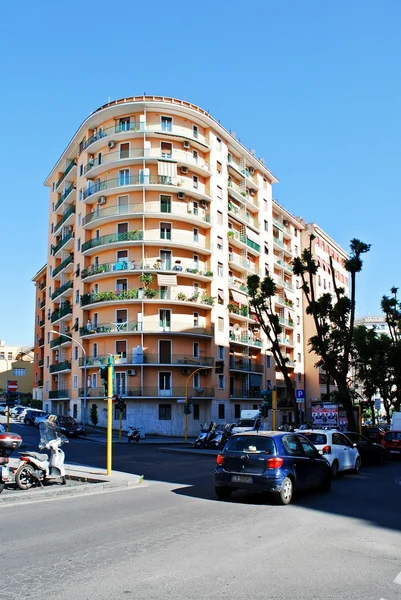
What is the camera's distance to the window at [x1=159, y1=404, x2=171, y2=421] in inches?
1788

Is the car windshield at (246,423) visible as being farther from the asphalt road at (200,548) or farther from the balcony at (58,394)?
the balcony at (58,394)

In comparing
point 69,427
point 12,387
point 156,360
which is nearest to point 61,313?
point 156,360

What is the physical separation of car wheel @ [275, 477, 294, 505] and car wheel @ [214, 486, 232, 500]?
3.91 ft

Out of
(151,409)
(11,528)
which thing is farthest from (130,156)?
(11,528)

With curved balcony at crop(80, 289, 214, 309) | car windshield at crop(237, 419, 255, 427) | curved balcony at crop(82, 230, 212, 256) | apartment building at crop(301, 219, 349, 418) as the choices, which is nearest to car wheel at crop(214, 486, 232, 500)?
car windshield at crop(237, 419, 255, 427)

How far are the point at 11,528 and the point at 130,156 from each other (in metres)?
41.9

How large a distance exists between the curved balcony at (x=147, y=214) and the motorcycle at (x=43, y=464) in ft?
112

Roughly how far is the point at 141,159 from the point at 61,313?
16.9 meters

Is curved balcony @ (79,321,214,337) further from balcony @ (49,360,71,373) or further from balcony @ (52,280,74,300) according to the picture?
balcony @ (52,280,74,300)

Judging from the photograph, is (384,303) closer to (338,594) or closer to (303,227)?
(303,227)

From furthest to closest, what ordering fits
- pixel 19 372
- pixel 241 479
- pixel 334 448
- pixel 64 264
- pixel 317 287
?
pixel 19 372 → pixel 317 287 → pixel 64 264 → pixel 334 448 → pixel 241 479

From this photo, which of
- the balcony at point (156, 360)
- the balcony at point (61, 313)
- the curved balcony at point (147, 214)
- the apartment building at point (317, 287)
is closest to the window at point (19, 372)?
the balcony at point (61, 313)

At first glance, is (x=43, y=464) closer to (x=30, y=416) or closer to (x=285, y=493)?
(x=285, y=493)

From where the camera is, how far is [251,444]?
464 inches
